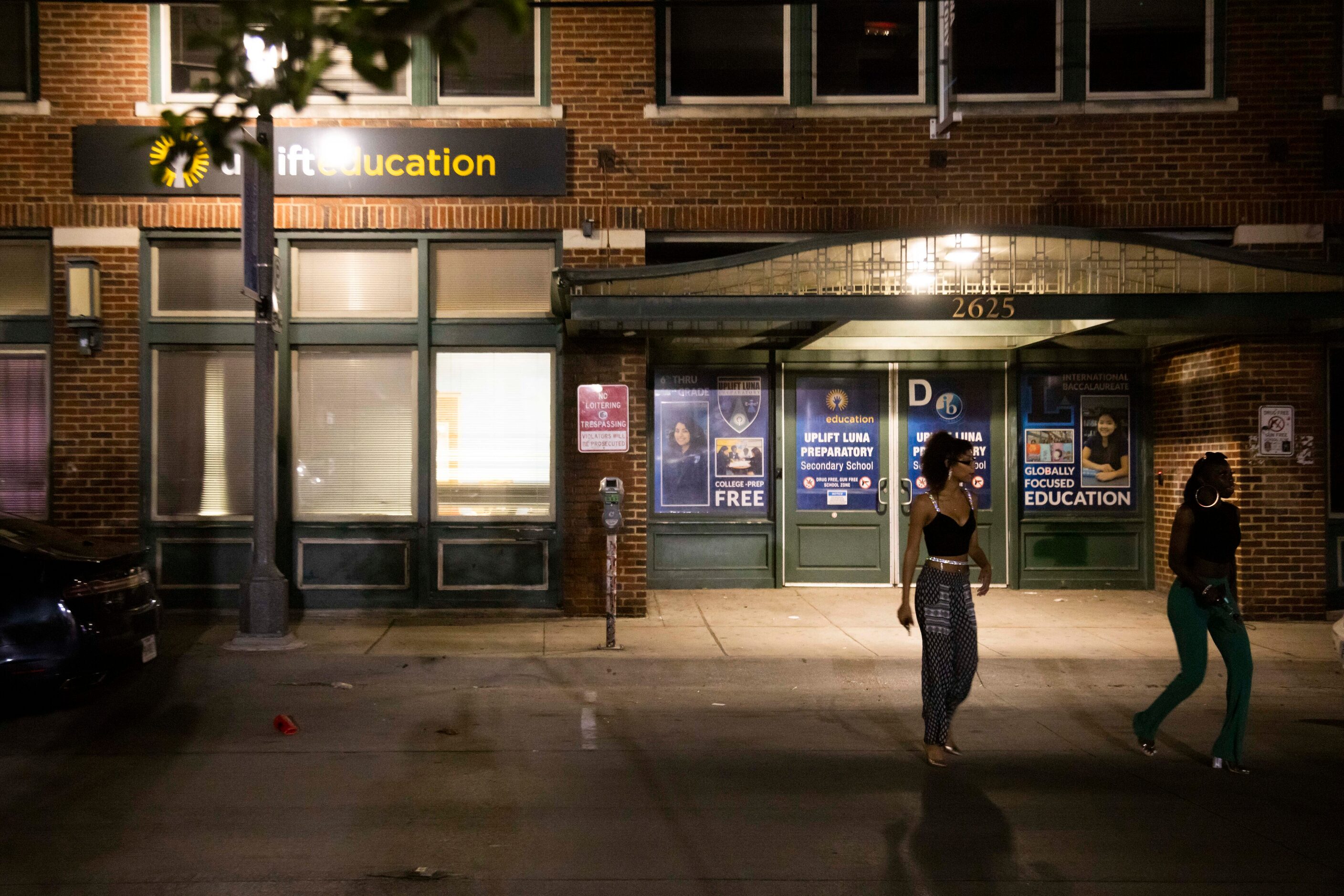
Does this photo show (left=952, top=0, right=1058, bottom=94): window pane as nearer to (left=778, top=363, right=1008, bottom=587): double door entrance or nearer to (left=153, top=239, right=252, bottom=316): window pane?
(left=778, top=363, right=1008, bottom=587): double door entrance

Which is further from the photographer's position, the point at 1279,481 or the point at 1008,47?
the point at 1008,47

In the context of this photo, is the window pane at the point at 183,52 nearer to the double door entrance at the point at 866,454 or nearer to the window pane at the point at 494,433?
the window pane at the point at 494,433

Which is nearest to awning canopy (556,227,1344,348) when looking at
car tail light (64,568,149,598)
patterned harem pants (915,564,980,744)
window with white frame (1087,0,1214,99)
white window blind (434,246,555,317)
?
white window blind (434,246,555,317)

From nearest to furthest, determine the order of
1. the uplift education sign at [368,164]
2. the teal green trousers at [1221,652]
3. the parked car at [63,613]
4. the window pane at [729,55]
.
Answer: the teal green trousers at [1221,652]
the parked car at [63,613]
the uplift education sign at [368,164]
the window pane at [729,55]

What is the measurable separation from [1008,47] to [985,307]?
377cm

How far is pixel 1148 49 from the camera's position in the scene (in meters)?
10.7

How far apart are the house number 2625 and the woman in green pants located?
3.03 metres

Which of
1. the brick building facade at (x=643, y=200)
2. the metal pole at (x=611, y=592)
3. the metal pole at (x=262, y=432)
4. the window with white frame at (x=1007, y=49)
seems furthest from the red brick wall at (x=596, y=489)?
the window with white frame at (x=1007, y=49)

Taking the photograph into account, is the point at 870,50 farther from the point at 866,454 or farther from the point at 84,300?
the point at 84,300

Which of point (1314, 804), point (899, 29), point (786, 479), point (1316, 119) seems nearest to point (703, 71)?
point (899, 29)

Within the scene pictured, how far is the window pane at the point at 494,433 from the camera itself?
34.7 feet

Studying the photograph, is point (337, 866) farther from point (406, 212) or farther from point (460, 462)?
point (406, 212)

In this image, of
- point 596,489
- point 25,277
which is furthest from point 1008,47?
point 25,277

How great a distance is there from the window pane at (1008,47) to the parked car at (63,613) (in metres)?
9.23
